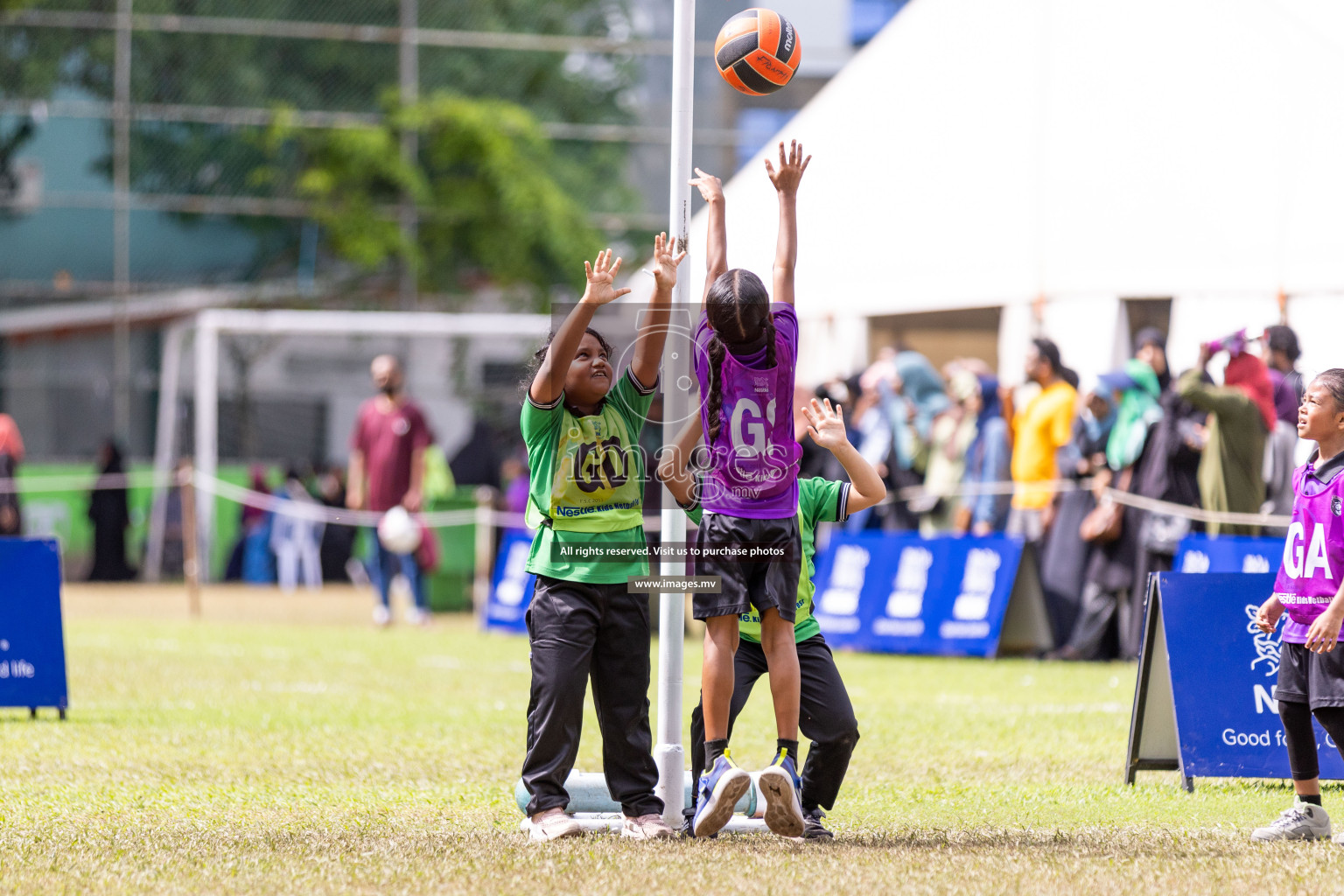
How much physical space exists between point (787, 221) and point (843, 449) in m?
0.80

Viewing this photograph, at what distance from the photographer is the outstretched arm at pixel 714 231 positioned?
18.7 ft

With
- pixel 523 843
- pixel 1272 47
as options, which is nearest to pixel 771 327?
pixel 523 843

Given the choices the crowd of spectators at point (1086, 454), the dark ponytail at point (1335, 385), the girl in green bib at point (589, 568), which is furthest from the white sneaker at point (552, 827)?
the crowd of spectators at point (1086, 454)

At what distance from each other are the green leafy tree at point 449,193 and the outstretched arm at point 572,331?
21.4 m

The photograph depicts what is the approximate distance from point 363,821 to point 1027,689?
5.94m

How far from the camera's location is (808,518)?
5.90m

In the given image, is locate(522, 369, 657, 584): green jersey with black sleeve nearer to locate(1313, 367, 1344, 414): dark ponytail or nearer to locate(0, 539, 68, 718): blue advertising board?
locate(1313, 367, 1344, 414): dark ponytail

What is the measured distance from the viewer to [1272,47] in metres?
13.6

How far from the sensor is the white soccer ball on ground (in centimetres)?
1523

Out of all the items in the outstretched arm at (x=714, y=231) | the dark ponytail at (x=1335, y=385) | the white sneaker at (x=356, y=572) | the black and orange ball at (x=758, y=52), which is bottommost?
the white sneaker at (x=356, y=572)

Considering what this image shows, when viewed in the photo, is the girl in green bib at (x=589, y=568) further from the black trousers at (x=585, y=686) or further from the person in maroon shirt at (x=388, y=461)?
the person in maroon shirt at (x=388, y=461)

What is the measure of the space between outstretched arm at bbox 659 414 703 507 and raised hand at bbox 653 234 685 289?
1.48ft

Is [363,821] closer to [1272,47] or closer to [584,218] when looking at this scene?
[1272,47]

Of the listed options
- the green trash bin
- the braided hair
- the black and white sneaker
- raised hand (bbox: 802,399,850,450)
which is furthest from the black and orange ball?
the green trash bin
